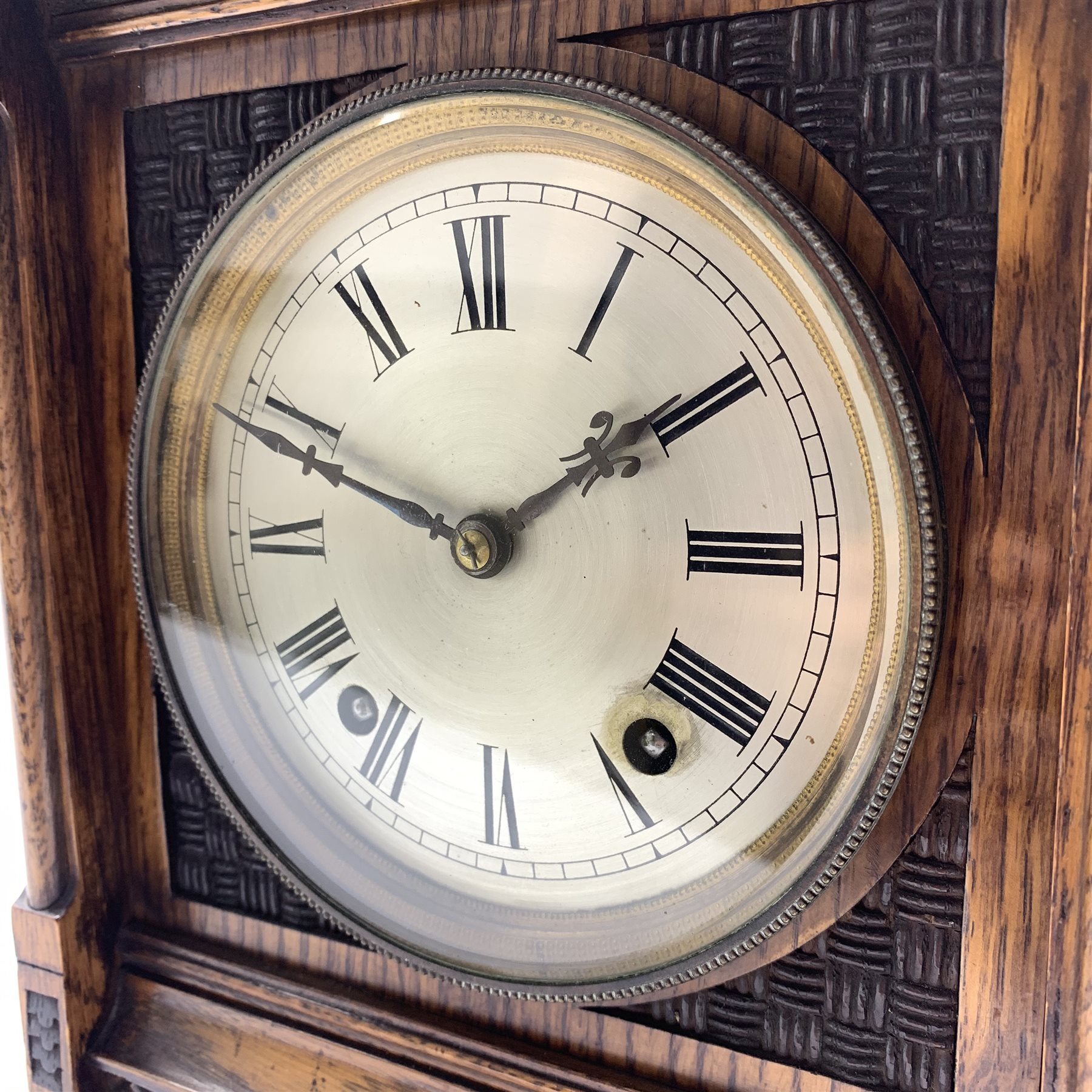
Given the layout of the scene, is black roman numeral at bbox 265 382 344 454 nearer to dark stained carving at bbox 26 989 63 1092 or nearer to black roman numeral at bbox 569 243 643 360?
black roman numeral at bbox 569 243 643 360

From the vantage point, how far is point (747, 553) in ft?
1.99

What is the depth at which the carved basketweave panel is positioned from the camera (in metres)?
0.54

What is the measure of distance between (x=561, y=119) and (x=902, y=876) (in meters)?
0.53

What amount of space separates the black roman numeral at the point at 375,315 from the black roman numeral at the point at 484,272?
2.4 inches

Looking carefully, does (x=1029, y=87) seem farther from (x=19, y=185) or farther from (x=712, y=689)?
(x=19, y=185)

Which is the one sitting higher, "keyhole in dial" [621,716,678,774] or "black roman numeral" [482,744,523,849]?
"keyhole in dial" [621,716,678,774]

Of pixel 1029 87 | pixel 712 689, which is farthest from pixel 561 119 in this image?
pixel 712 689

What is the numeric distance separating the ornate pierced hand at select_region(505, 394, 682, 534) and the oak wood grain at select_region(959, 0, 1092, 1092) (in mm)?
207

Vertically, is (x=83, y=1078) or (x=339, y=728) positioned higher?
(x=339, y=728)

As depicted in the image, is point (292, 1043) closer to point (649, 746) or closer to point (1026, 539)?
point (649, 746)

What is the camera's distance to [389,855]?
76 cm

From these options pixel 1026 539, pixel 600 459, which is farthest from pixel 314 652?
pixel 1026 539

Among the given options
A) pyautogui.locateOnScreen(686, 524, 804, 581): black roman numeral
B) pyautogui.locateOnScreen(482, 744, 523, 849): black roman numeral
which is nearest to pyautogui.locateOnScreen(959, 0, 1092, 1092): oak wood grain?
pyautogui.locateOnScreen(686, 524, 804, 581): black roman numeral

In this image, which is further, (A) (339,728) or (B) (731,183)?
(A) (339,728)
